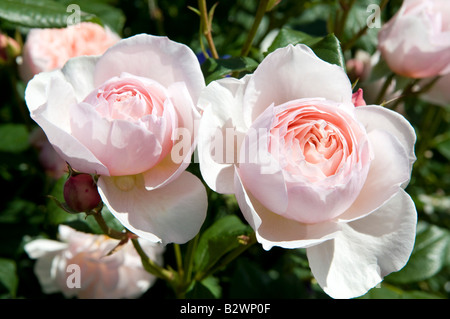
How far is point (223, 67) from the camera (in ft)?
2.44

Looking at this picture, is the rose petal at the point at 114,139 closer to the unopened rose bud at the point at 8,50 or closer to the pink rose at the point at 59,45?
the pink rose at the point at 59,45

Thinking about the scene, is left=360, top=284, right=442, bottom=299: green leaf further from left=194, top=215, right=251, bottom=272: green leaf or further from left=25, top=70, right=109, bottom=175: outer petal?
left=25, top=70, right=109, bottom=175: outer petal

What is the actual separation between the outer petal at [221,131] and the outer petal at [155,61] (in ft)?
0.10

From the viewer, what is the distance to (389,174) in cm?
60

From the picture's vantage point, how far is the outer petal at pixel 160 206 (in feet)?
1.98

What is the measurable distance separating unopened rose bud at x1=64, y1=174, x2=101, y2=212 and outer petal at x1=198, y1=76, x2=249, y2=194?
15cm

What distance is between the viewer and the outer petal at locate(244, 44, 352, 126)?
62 cm

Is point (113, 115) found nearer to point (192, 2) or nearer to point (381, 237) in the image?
point (381, 237)

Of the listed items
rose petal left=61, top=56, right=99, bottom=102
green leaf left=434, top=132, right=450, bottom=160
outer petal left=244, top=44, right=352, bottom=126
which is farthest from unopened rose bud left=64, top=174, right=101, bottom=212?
green leaf left=434, top=132, right=450, bottom=160

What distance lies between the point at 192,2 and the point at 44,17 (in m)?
0.64

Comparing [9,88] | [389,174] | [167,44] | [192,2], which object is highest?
[167,44]

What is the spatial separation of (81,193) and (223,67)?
28cm
